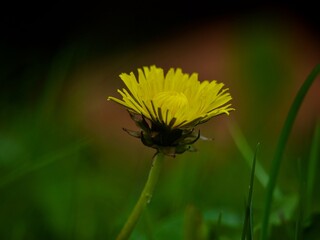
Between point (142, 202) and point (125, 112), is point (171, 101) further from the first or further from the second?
point (125, 112)

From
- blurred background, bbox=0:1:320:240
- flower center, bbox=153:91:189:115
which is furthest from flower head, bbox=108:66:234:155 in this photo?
blurred background, bbox=0:1:320:240

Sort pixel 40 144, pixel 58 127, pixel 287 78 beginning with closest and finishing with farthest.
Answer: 1. pixel 40 144
2. pixel 58 127
3. pixel 287 78

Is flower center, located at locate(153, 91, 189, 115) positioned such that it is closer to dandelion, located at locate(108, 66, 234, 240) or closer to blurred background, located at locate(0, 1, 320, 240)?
dandelion, located at locate(108, 66, 234, 240)

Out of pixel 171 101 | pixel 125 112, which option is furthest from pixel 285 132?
pixel 125 112

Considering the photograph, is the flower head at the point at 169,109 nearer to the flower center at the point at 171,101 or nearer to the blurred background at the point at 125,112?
the flower center at the point at 171,101

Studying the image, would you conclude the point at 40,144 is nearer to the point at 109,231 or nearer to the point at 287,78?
the point at 109,231

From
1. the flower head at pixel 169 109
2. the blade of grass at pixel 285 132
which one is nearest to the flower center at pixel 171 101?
the flower head at pixel 169 109

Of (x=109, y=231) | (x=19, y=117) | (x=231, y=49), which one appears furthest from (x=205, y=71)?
(x=109, y=231)

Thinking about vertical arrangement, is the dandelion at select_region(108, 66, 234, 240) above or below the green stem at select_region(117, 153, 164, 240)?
above
